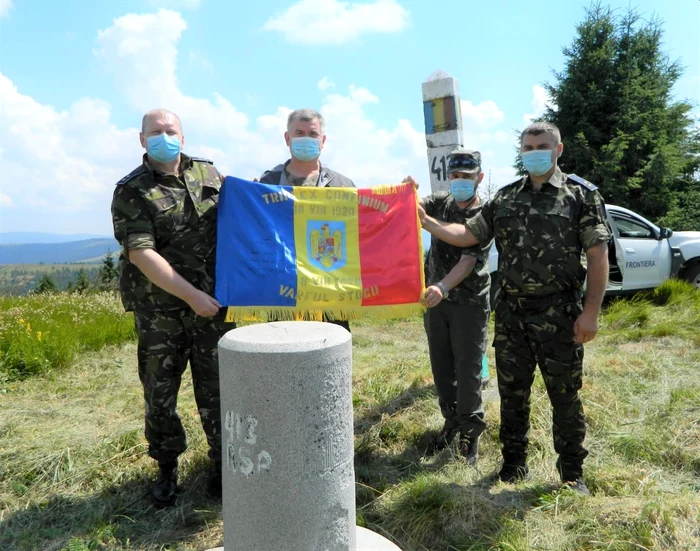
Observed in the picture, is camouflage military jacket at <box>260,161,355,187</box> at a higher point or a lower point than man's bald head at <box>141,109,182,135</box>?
lower

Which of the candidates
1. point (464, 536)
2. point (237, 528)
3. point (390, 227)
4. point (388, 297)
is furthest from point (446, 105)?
point (237, 528)

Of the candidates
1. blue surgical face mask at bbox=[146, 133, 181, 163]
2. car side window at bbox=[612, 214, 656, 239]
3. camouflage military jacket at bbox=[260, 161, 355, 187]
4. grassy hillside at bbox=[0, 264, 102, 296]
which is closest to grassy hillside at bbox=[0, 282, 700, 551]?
camouflage military jacket at bbox=[260, 161, 355, 187]

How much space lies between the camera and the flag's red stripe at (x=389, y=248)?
11.5ft

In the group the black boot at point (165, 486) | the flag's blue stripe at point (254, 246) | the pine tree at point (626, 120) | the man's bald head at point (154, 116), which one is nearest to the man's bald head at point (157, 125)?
the man's bald head at point (154, 116)

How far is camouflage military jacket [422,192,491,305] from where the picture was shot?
3762 millimetres

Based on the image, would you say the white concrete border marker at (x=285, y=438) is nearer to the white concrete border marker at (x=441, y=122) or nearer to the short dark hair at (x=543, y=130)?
the short dark hair at (x=543, y=130)

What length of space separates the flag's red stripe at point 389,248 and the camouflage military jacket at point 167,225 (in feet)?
3.22

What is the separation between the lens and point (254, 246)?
341cm

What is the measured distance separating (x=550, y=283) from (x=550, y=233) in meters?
0.29

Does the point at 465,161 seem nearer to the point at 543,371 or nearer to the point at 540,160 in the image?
the point at 540,160

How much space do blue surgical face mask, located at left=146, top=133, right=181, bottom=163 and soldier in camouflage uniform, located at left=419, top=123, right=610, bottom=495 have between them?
1980 millimetres

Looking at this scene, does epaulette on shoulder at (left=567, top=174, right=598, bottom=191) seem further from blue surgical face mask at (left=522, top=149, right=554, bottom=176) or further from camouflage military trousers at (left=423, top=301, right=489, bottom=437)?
camouflage military trousers at (left=423, top=301, right=489, bottom=437)

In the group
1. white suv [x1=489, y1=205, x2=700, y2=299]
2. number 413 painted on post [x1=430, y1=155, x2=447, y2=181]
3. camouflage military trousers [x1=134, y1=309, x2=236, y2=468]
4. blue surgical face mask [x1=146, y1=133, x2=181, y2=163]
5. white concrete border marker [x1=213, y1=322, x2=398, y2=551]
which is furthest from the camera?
white suv [x1=489, y1=205, x2=700, y2=299]

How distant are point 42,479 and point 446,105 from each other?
4319 millimetres
